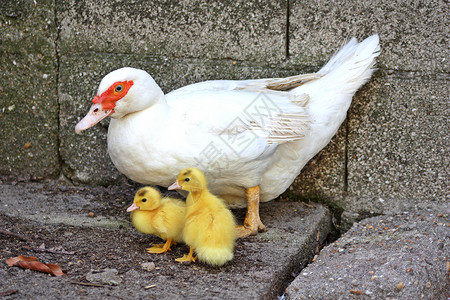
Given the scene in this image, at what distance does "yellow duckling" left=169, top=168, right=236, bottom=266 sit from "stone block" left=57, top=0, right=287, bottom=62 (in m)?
1.18

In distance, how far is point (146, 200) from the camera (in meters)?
2.99

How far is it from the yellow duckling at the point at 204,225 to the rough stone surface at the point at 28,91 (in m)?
1.59

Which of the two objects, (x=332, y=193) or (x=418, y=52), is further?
(x=332, y=193)

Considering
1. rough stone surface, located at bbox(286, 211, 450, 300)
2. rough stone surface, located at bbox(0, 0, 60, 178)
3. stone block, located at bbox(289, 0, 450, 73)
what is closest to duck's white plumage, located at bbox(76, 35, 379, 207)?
stone block, located at bbox(289, 0, 450, 73)

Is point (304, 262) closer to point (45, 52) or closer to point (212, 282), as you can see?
point (212, 282)

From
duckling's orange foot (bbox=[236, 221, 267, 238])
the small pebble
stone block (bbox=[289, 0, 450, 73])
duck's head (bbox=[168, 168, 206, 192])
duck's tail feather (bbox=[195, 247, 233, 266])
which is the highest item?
stone block (bbox=[289, 0, 450, 73])

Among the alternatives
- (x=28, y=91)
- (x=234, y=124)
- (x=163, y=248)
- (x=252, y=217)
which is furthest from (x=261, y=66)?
(x=28, y=91)

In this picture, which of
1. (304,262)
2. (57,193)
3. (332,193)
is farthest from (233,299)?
(57,193)

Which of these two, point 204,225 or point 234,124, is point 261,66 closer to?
point 234,124

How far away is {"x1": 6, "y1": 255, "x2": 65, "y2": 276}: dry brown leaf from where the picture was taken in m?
2.67

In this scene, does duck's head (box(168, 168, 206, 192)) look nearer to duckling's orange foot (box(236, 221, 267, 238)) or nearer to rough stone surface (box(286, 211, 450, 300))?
duckling's orange foot (box(236, 221, 267, 238))

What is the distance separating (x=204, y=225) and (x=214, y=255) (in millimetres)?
166

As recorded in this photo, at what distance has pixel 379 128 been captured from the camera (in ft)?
12.2

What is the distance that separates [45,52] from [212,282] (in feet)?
7.31
